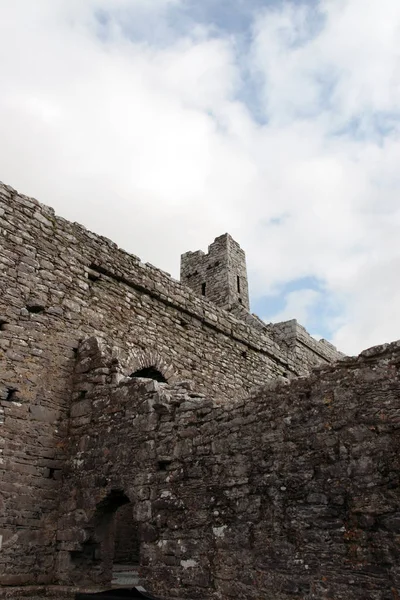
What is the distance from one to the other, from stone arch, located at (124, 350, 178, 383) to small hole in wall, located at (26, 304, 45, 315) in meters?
1.90

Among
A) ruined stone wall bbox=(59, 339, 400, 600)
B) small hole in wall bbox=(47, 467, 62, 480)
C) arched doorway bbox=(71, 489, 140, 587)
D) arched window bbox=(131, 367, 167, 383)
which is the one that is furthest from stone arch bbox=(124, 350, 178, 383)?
arched doorway bbox=(71, 489, 140, 587)

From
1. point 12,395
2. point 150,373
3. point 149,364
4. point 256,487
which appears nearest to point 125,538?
point 150,373

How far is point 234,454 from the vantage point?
6.14 meters

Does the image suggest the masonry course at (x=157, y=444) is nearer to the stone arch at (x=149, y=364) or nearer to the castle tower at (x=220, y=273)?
the stone arch at (x=149, y=364)

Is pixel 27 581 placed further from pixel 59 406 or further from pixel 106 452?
pixel 59 406

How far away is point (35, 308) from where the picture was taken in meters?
8.48

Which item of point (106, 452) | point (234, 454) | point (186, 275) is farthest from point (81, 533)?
point (186, 275)

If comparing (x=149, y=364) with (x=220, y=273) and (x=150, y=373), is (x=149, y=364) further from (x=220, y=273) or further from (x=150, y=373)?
(x=220, y=273)

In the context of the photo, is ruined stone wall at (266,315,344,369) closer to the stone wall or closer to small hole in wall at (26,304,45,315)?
the stone wall

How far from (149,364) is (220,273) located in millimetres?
14331

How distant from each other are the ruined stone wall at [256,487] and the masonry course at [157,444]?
0.02m

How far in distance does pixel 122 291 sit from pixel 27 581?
527 centimetres

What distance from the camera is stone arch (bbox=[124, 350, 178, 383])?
9.67 m

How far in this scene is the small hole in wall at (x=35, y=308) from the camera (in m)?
8.39
